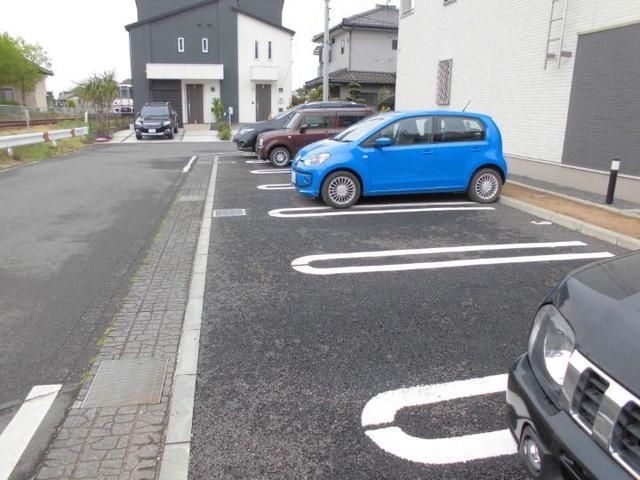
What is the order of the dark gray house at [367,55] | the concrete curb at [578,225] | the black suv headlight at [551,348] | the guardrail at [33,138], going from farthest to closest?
the dark gray house at [367,55] → the guardrail at [33,138] → the concrete curb at [578,225] → the black suv headlight at [551,348]

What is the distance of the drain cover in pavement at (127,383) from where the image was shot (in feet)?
10.6

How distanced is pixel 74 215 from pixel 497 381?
763cm

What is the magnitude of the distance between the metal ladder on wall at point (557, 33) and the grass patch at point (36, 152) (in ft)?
50.1

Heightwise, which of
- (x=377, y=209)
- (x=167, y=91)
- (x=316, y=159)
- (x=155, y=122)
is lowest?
(x=377, y=209)

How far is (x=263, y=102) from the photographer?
39594mm

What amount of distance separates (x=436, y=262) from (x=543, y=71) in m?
9.53

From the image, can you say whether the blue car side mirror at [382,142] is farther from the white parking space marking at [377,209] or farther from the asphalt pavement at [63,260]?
the asphalt pavement at [63,260]

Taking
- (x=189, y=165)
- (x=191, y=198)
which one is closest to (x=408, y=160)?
(x=191, y=198)

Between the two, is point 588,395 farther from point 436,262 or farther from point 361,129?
point 361,129

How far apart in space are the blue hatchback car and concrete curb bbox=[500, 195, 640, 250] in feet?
1.84

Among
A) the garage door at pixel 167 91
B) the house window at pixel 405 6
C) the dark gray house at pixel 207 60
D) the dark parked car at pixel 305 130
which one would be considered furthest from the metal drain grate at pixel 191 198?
the garage door at pixel 167 91

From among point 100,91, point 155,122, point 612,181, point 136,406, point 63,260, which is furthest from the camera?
point 100,91

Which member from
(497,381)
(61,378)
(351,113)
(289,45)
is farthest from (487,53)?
(289,45)

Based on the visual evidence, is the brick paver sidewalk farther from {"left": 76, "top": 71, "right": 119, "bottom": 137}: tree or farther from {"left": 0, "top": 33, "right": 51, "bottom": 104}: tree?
{"left": 0, "top": 33, "right": 51, "bottom": 104}: tree
